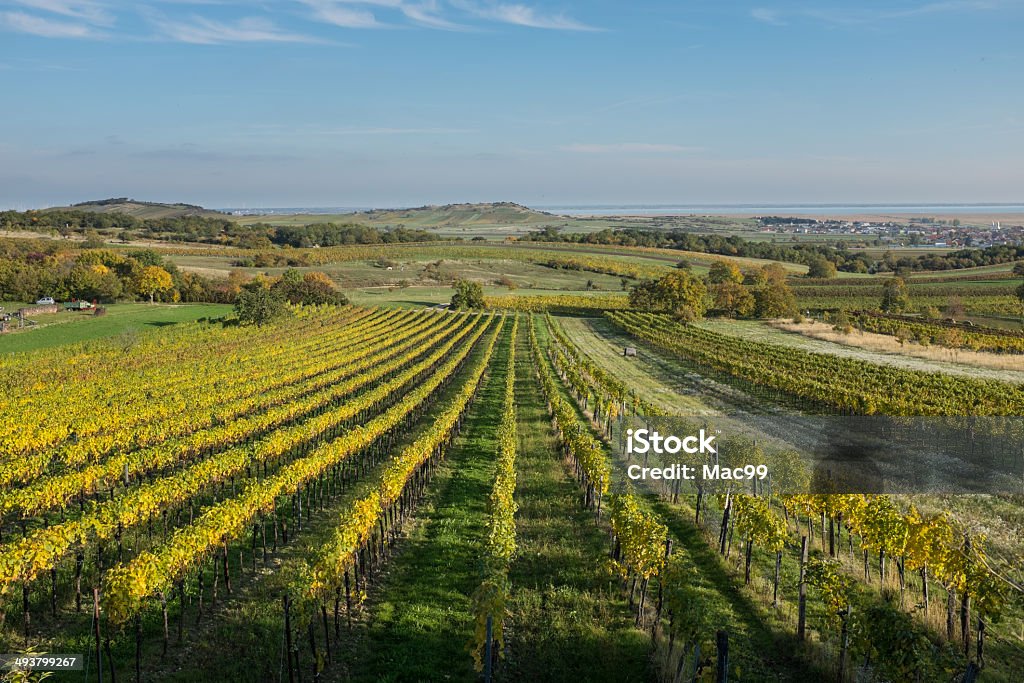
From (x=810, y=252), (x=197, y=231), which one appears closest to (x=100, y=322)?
(x=197, y=231)

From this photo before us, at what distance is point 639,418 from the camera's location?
32.1 meters

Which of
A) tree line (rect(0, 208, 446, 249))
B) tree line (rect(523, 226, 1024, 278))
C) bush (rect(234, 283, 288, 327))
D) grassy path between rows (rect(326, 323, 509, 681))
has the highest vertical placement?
tree line (rect(0, 208, 446, 249))

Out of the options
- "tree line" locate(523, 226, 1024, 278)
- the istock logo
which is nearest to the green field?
the istock logo

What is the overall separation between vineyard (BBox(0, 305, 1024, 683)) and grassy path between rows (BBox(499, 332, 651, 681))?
0.06 metres

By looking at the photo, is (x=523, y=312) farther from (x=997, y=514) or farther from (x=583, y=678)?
(x=583, y=678)

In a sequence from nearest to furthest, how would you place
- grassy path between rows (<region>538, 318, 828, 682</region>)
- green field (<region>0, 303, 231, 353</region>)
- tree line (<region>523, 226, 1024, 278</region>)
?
1. grassy path between rows (<region>538, 318, 828, 682</region>)
2. green field (<region>0, 303, 231, 353</region>)
3. tree line (<region>523, 226, 1024, 278</region>)

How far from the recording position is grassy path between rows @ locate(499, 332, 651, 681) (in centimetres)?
1212

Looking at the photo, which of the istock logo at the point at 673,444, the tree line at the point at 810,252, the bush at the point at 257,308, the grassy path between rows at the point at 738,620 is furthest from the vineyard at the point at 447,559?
the tree line at the point at 810,252

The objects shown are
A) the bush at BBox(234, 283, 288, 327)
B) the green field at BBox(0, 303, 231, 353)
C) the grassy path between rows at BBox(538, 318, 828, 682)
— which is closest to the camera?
the grassy path between rows at BBox(538, 318, 828, 682)

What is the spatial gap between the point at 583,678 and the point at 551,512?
8416 millimetres

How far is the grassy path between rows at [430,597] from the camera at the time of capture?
12.2 m

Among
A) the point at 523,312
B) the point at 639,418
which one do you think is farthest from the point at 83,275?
the point at 639,418

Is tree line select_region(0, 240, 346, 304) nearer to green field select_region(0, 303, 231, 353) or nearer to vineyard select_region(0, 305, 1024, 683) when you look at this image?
green field select_region(0, 303, 231, 353)

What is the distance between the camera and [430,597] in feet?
48.1
